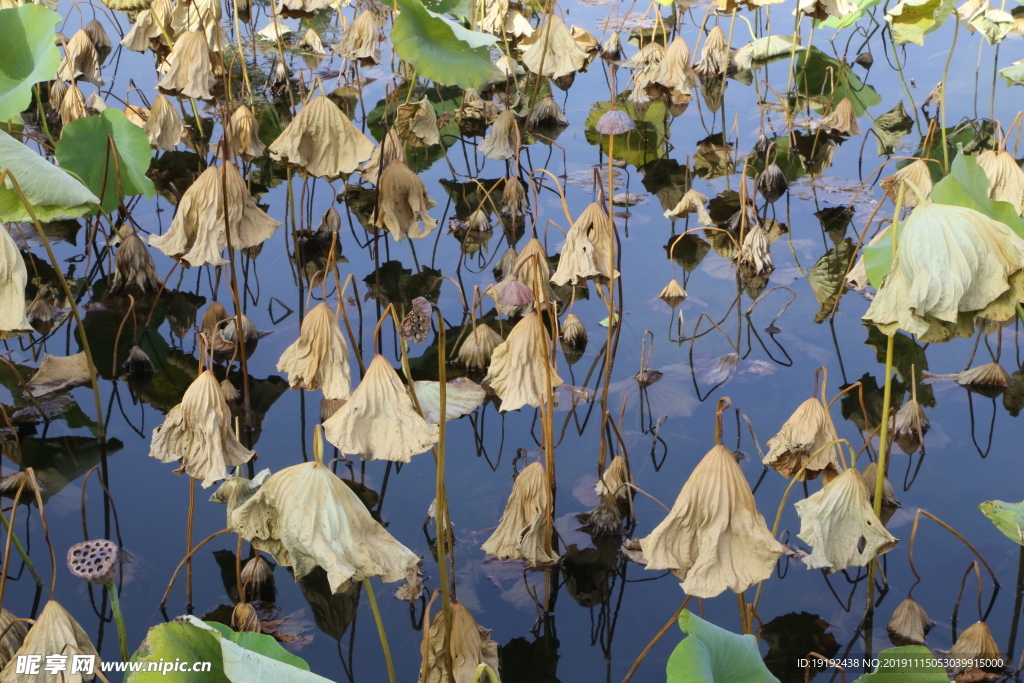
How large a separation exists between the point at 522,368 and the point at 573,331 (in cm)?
75

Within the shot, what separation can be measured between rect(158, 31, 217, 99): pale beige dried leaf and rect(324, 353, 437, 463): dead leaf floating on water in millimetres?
1875

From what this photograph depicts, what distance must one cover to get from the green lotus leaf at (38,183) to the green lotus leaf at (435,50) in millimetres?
680

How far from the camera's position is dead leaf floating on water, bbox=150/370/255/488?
1451mm

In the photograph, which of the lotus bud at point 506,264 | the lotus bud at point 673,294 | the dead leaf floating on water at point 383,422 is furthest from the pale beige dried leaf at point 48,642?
the lotus bud at point 673,294

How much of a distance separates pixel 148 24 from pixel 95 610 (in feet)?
8.47

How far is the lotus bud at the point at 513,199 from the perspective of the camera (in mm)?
2723

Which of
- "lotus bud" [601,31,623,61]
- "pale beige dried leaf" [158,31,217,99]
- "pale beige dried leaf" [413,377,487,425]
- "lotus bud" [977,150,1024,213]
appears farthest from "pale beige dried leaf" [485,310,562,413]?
"lotus bud" [601,31,623,61]

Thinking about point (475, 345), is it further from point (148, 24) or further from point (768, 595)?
point (148, 24)

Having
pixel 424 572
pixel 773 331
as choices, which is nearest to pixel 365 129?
pixel 773 331

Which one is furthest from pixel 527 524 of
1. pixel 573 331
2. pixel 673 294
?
pixel 673 294

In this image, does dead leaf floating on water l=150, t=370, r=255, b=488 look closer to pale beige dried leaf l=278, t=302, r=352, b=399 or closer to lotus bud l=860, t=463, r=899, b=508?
pale beige dried leaf l=278, t=302, r=352, b=399

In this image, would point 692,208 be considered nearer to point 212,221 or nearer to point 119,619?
point 212,221

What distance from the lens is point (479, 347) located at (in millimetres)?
2129

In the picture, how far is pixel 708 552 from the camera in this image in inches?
41.9
